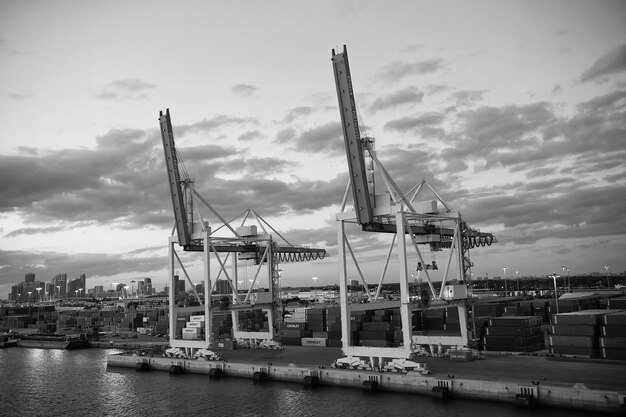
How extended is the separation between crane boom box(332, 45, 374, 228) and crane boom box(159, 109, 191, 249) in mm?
21465

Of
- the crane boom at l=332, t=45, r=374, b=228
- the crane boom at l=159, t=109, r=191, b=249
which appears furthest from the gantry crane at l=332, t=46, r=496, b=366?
the crane boom at l=159, t=109, r=191, b=249

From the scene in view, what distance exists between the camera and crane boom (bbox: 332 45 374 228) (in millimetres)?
39031

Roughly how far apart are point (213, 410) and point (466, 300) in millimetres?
21401

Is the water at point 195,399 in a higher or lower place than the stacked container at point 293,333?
lower

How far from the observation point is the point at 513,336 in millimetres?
43719

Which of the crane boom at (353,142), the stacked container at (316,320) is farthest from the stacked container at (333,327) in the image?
the crane boom at (353,142)

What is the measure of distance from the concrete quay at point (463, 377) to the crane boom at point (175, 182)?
12.6 metres

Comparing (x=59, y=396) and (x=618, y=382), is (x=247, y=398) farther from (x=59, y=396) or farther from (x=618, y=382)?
(x=618, y=382)

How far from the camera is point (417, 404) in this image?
32375 millimetres

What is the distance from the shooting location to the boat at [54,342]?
84412 mm

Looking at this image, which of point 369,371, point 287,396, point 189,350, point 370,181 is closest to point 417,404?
point 369,371

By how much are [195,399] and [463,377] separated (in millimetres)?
19160

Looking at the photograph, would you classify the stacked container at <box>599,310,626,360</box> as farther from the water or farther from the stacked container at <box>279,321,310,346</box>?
the stacked container at <box>279,321,310,346</box>

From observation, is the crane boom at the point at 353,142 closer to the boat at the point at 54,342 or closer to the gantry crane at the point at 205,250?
the gantry crane at the point at 205,250
